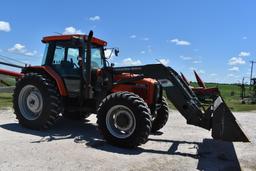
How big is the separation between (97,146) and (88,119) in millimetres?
4116

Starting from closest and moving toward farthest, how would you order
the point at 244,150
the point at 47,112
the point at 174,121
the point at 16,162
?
the point at 16,162 < the point at 244,150 < the point at 47,112 < the point at 174,121

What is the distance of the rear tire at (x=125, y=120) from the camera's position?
27.8 feet

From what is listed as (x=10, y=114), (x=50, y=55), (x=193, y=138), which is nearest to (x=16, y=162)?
(x=50, y=55)

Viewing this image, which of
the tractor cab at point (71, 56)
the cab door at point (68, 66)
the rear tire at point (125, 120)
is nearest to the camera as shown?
the rear tire at point (125, 120)

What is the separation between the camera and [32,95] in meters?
10.8

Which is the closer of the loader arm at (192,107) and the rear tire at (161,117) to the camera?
the loader arm at (192,107)

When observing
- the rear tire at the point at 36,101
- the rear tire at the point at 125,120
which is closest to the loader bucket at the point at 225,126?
the rear tire at the point at 125,120

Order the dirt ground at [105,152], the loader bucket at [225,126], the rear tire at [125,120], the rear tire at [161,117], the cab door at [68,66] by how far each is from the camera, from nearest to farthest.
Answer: the dirt ground at [105,152], the loader bucket at [225,126], the rear tire at [125,120], the cab door at [68,66], the rear tire at [161,117]

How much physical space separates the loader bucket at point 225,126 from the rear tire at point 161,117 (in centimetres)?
250

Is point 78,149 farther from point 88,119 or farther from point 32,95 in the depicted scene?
point 88,119

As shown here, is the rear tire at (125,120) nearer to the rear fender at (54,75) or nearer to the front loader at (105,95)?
the front loader at (105,95)

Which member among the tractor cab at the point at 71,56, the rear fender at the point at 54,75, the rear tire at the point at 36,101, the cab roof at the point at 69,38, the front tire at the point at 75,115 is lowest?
the front tire at the point at 75,115

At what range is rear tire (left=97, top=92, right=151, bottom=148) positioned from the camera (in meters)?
8.47

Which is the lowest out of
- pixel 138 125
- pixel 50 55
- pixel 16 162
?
pixel 16 162
